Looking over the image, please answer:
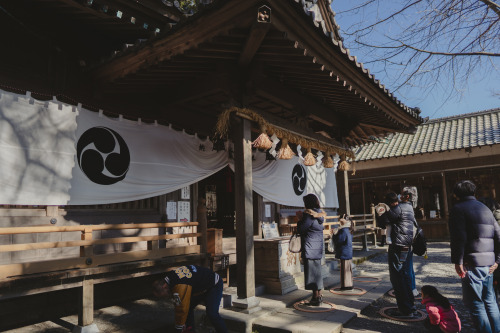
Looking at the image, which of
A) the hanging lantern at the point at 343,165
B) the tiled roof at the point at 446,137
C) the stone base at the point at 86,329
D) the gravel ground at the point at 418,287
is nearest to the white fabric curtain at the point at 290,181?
the hanging lantern at the point at 343,165

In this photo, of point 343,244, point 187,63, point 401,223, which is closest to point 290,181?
point 343,244

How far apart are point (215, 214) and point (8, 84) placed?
945cm

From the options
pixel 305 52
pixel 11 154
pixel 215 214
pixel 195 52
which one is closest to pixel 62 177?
pixel 11 154

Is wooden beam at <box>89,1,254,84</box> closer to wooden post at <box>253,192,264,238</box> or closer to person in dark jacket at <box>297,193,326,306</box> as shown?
person in dark jacket at <box>297,193,326,306</box>

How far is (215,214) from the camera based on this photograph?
1364 centimetres

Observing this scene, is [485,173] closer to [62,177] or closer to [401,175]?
[401,175]

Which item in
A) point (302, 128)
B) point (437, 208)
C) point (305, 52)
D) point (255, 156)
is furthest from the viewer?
point (437, 208)

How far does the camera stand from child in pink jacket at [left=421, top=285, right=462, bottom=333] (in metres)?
3.93

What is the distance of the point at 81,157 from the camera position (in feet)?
18.3

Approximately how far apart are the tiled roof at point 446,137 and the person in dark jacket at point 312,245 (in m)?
12.0

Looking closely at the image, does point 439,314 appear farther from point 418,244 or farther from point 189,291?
point 189,291

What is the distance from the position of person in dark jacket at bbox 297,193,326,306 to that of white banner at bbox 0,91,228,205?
2592 millimetres

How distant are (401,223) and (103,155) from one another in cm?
522

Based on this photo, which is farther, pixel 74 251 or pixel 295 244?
pixel 295 244
